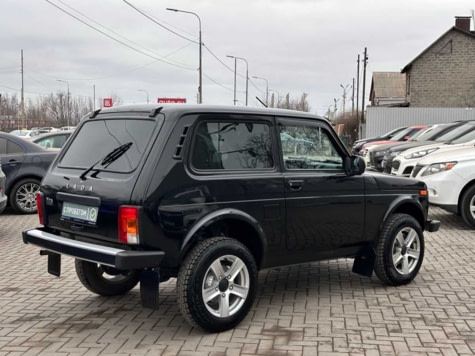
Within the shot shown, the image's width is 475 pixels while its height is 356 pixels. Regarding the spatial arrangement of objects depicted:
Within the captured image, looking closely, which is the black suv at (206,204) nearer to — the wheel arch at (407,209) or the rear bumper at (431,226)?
the wheel arch at (407,209)

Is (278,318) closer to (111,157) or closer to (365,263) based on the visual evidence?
(365,263)

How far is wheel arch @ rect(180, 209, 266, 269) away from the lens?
13.8 ft

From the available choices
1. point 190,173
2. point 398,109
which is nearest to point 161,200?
point 190,173

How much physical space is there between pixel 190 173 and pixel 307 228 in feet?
4.33

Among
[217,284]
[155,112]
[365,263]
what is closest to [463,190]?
[365,263]

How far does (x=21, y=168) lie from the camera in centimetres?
1041

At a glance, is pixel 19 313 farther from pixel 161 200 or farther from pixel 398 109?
pixel 398 109

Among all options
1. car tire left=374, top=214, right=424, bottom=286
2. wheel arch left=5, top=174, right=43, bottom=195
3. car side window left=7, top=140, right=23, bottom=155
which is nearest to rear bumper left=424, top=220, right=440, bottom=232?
car tire left=374, top=214, right=424, bottom=286

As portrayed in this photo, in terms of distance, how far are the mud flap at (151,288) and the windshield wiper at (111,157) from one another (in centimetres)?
92

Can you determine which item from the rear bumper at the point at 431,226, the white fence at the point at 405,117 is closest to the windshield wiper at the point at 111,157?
the rear bumper at the point at 431,226

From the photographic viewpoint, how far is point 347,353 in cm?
401

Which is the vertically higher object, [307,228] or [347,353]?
[307,228]

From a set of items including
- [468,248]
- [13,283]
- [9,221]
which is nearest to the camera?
[13,283]

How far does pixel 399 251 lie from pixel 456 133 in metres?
8.19
